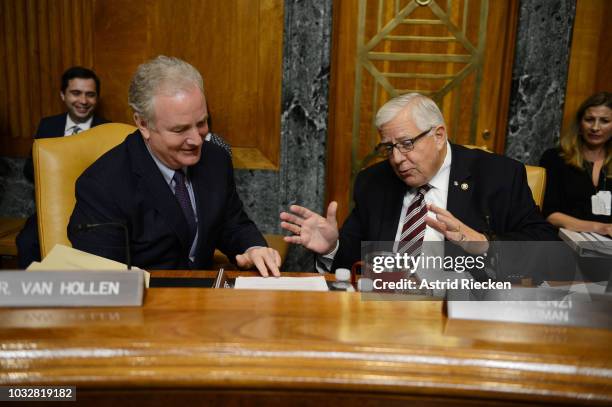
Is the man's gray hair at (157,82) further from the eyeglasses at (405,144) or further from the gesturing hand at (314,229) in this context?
the eyeglasses at (405,144)

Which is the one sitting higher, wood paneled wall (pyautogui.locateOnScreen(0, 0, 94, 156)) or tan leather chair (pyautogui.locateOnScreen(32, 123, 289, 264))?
wood paneled wall (pyautogui.locateOnScreen(0, 0, 94, 156))

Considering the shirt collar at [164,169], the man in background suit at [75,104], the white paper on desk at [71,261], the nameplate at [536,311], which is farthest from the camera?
the man in background suit at [75,104]

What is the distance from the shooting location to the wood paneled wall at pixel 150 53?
3.88 metres

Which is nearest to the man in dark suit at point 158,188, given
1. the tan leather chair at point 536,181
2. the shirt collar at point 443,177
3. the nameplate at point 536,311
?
the shirt collar at point 443,177


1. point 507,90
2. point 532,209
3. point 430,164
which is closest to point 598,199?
point 507,90

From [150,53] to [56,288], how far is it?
3.24 meters

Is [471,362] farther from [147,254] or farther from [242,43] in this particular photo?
[242,43]

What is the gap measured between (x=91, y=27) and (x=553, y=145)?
3.35m

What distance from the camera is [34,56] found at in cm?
397

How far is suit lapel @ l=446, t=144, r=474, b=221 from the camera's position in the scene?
2.21m

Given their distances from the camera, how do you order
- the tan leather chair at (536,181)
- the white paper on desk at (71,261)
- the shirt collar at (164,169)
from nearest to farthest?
the white paper on desk at (71,261)
the shirt collar at (164,169)
the tan leather chair at (536,181)

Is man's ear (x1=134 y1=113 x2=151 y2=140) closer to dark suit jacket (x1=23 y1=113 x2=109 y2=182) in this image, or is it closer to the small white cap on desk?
the small white cap on desk

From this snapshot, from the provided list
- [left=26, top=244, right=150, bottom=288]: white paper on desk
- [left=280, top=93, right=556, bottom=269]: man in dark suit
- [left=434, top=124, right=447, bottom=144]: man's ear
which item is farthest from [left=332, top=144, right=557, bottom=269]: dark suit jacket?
[left=26, top=244, right=150, bottom=288]: white paper on desk

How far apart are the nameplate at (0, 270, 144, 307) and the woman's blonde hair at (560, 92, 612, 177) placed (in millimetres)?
3262
